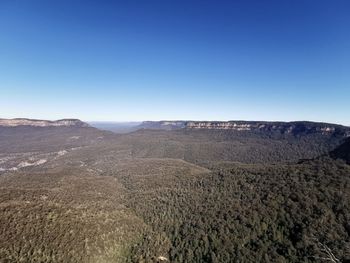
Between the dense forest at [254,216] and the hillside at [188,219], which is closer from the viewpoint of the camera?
the hillside at [188,219]

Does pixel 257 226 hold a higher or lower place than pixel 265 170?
lower

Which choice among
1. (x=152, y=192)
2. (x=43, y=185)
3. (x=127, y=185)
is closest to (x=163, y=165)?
(x=127, y=185)

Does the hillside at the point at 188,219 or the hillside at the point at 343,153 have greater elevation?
the hillside at the point at 343,153

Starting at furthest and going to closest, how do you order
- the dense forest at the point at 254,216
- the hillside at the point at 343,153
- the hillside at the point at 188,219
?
the hillside at the point at 343,153
the dense forest at the point at 254,216
the hillside at the point at 188,219

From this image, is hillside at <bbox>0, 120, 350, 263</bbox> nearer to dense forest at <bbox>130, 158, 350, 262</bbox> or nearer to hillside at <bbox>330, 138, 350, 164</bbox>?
dense forest at <bbox>130, 158, 350, 262</bbox>

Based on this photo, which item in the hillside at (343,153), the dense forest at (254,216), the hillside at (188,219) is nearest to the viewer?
the hillside at (188,219)

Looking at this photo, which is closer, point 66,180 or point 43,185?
point 43,185

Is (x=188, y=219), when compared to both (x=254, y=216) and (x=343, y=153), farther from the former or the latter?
(x=343, y=153)

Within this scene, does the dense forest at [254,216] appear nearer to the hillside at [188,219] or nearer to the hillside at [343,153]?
the hillside at [188,219]

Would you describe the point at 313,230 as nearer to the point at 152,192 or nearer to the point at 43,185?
the point at 152,192

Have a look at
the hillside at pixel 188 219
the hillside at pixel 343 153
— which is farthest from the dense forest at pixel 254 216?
the hillside at pixel 343 153

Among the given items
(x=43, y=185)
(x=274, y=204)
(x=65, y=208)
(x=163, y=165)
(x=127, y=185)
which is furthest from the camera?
(x=163, y=165)
